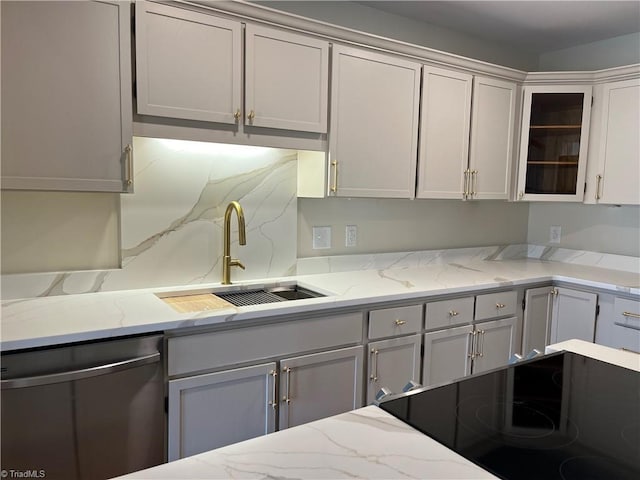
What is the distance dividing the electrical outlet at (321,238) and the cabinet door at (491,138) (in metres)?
0.92

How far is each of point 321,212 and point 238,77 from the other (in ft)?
3.16

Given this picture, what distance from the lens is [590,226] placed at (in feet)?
11.2

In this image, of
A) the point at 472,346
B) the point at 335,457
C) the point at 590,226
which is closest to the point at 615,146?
the point at 590,226

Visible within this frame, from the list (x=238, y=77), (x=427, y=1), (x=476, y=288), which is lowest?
(x=476, y=288)

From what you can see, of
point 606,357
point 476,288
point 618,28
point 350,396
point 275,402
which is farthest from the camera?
point 618,28

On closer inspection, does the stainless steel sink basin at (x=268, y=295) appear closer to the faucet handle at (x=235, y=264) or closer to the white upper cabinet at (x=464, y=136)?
the faucet handle at (x=235, y=264)

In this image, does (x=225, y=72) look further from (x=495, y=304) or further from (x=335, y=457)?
(x=495, y=304)

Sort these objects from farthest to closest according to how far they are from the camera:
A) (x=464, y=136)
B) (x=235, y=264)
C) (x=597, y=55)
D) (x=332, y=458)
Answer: (x=597, y=55) < (x=464, y=136) < (x=235, y=264) < (x=332, y=458)

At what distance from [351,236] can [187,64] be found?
140cm

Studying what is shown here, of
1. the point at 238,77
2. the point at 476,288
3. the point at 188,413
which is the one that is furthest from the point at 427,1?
the point at 188,413

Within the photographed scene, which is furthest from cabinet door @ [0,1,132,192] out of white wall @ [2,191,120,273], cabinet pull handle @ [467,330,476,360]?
cabinet pull handle @ [467,330,476,360]

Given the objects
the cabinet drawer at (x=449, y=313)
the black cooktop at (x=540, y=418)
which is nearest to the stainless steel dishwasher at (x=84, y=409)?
the black cooktop at (x=540, y=418)

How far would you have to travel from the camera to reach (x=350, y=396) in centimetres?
219

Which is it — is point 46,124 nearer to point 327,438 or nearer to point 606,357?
point 327,438
